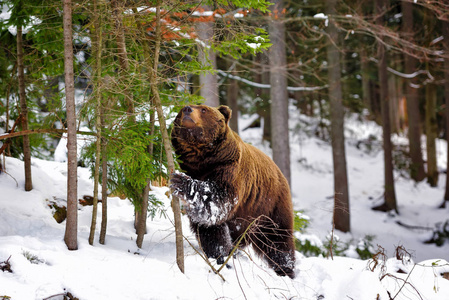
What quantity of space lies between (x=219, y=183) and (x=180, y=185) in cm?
55

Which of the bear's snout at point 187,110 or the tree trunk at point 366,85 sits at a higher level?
the tree trunk at point 366,85

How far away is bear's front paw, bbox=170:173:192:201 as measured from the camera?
4.32m

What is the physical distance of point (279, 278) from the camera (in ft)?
17.3

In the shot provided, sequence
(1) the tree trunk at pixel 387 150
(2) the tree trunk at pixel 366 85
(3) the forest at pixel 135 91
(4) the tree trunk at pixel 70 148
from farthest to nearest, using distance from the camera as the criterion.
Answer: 1. (2) the tree trunk at pixel 366 85
2. (1) the tree trunk at pixel 387 150
3. (3) the forest at pixel 135 91
4. (4) the tree trunk at pixel 70 148

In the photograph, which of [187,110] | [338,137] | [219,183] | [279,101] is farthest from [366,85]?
[187,110]

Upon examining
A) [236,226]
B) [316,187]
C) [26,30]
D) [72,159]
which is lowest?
[316,187]

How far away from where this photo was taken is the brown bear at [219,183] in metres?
4.48

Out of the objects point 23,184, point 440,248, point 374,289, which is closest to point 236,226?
point 374,289

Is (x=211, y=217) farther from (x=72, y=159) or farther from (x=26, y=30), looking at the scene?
(x=26, y=30)

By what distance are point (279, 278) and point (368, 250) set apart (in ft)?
20.1

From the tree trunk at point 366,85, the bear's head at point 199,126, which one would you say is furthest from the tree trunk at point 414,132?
the bear's head at point 199,126

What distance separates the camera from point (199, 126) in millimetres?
4617

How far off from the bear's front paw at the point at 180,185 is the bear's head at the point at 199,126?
21.9 inches

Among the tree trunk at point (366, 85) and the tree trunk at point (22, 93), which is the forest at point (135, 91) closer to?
the tree trunk at point (22, 93)
